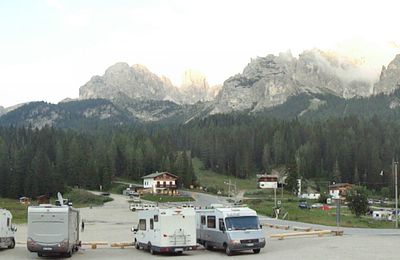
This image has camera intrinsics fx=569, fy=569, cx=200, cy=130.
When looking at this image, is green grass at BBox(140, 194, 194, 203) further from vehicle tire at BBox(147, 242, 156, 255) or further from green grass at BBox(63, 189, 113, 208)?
vehicle tire at BBox(147, 242, 156, 255)

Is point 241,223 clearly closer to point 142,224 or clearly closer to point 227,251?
point 227,251

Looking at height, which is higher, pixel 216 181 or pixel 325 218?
pixel 216 181

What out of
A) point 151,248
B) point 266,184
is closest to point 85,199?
point 266,184

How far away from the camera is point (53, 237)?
31797 millimetres

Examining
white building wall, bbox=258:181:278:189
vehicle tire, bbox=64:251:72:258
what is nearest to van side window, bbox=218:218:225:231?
vehicle tire, bbox=64:251:72:258

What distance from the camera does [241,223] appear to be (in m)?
34.7

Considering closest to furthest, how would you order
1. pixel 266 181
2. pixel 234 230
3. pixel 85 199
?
pixel 234 230 < pixel 85 199 < pixel 266 181

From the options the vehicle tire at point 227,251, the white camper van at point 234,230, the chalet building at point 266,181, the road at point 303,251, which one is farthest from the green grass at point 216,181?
the vehicle tire at point 227,251

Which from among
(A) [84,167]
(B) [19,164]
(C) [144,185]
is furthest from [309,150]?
(B) [19,164]

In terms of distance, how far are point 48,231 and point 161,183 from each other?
11818 cm

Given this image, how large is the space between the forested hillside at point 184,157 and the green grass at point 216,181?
339 centimetres

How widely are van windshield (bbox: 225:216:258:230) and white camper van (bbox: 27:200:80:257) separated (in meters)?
9.54

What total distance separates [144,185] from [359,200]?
8123 centimetres

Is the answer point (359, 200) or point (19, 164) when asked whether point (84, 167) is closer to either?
point (19, 164)
